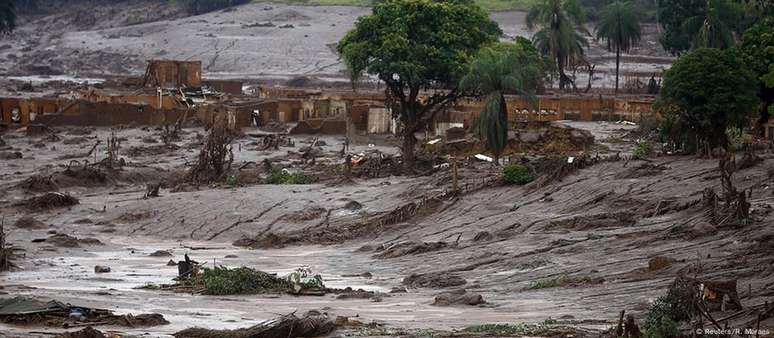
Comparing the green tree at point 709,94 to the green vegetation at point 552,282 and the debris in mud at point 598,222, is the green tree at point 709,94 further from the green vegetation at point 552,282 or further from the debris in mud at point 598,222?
the green vegetation at point 552,282

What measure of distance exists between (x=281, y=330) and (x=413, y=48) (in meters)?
26.2

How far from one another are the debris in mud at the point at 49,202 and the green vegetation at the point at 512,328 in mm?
21651

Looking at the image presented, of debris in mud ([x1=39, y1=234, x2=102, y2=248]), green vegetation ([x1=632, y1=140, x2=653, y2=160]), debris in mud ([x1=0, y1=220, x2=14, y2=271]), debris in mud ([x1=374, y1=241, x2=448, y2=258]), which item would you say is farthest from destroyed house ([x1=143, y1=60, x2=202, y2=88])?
debris in mud ([x1=0, y1=220, x2=14, y2=271])

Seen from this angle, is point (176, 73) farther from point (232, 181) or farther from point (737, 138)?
point (737, 138)

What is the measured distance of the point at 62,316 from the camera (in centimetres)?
A: 2184

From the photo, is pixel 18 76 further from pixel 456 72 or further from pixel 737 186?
pixel 737 186

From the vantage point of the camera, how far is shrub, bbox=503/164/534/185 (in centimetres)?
3762

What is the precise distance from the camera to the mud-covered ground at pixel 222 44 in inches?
3787

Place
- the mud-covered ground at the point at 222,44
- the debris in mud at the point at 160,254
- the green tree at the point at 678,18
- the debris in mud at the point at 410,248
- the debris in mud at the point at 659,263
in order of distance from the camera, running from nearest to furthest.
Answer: the debris in mud at the point at 659,263
the debris in mud at the point at 410,248
the debris in mud at the point at 160,254
the green tree at the point at 678,18
the mud-covered ground at the point at 222,44

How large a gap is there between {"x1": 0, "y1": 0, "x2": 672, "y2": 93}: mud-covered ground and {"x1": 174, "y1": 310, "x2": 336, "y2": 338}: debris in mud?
6883 cm

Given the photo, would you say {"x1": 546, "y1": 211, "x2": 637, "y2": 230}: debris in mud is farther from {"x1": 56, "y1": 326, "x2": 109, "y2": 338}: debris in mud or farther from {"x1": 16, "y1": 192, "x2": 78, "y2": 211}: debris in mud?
{"x1": 16, "y1": 192, "x2": 78, "y2": 211}: debris in mud

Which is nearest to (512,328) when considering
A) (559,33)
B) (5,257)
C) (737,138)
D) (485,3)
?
(5,257)

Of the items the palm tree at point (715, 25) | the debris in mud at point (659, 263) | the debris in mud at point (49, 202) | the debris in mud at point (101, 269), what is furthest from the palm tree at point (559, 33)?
the debris in mud at point (659, 263)

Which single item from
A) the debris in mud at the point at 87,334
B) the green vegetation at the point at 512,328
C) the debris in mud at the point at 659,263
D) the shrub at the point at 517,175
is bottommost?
the shrub at the point at 517,175
